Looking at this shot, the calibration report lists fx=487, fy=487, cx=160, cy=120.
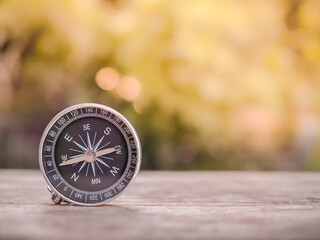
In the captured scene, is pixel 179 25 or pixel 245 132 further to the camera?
pixel 245 132

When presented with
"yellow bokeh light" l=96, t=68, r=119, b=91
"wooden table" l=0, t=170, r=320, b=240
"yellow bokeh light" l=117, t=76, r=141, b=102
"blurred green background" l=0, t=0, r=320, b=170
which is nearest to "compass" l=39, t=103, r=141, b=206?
"wooden table" l=0, t=170, r=320, b=240

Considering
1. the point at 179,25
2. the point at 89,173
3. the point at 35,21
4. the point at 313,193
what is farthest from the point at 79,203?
the point at 35,21

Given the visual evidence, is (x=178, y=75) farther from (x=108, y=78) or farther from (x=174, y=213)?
(x=174, y=213)

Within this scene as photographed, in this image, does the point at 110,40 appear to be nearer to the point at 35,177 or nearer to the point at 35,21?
the point at 35,21

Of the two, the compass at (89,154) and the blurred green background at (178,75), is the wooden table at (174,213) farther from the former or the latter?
the blurred green background at (178,75)

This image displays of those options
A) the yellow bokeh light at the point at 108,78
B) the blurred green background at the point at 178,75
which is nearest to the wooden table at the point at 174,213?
the blurred green background at the point at 178,75
